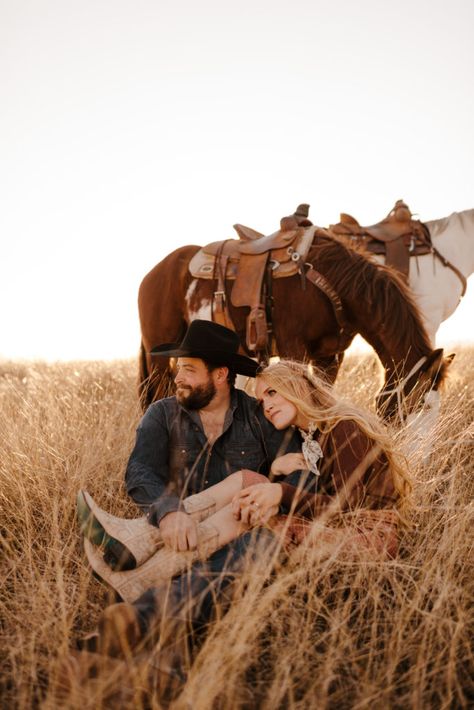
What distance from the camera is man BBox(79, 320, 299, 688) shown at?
2129 millimetres

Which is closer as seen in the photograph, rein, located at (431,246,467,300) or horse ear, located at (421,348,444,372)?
horse ear, located at (421,348,444,372)

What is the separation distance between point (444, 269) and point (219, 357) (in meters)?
Result: 3.66

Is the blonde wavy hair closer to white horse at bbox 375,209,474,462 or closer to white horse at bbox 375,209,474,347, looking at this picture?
white horse at bbox 375,209,474,462

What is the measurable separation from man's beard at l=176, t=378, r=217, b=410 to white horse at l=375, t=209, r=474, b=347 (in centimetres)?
329

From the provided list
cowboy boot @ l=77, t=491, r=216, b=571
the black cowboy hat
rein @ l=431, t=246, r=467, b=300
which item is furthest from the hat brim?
rein @ l=431, t=246, r=467, b=300

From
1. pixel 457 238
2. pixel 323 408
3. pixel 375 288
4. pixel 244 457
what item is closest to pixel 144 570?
pixel 244 457

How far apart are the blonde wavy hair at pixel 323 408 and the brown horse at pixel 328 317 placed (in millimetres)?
796

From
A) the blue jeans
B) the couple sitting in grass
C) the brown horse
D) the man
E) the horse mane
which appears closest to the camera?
the blue jeans

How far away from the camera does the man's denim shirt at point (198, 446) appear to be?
2758mm

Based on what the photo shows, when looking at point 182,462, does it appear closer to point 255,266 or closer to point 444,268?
point 255,266

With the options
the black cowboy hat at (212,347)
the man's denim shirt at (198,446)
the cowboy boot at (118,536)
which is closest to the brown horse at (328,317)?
the man's denim shirt at (198,446)

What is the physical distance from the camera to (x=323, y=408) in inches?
106

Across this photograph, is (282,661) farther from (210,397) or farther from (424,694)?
(210,397)

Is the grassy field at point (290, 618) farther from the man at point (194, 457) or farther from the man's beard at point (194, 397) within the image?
the man's beard at point (194, 397)
